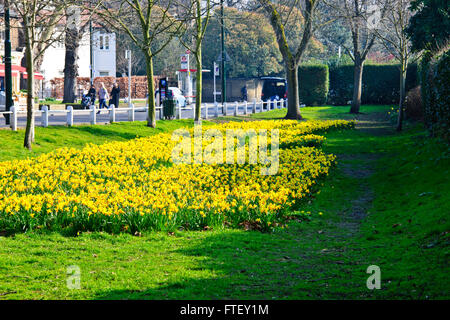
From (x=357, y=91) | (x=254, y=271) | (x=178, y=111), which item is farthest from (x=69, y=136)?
(x=357, y=91)

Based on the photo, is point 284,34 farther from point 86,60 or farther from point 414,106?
point 86,60

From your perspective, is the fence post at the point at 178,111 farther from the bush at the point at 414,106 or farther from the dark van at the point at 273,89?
the dark van at the point at 273,89

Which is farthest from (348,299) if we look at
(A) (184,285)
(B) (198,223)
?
(B) (198,223)

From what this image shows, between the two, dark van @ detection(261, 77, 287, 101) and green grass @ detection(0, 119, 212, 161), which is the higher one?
dark van @ detection(261, 77, 287, 101)

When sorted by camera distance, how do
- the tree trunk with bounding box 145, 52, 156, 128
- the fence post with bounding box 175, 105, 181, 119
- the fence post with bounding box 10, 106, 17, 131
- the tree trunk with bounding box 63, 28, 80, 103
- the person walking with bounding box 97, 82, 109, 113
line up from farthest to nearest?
1. the tree trunk with bounding box 63, 28, 80, 103
2. the person walking with bounding box 97, 82, 109, 113
3. the fence post with bounding box 175, 105, 181, 119
4. the tree trunk with bounding box 145, 52, 156, 128
5. the fence post with bounding box 10, 106, 17, 131

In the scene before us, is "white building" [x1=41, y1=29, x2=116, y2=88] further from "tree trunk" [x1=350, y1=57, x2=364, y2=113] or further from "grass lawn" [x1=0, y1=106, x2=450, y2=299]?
"grass lawn" [x1=0, y1=106, x2=450, y2=299]

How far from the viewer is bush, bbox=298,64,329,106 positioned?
49000 millimetres

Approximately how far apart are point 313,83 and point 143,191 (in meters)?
39.0

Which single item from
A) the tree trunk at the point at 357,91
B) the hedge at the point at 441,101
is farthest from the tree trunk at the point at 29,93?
the tree trunk at the point at 357,91

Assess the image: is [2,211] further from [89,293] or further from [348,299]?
[348,299]

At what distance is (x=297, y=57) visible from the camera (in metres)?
33.2

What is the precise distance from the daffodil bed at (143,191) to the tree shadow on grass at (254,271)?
36.8 inches

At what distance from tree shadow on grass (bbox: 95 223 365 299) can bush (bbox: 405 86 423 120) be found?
21.2 meters

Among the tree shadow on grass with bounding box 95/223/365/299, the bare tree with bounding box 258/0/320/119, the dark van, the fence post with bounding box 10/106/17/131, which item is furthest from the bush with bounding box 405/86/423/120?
the dark van
